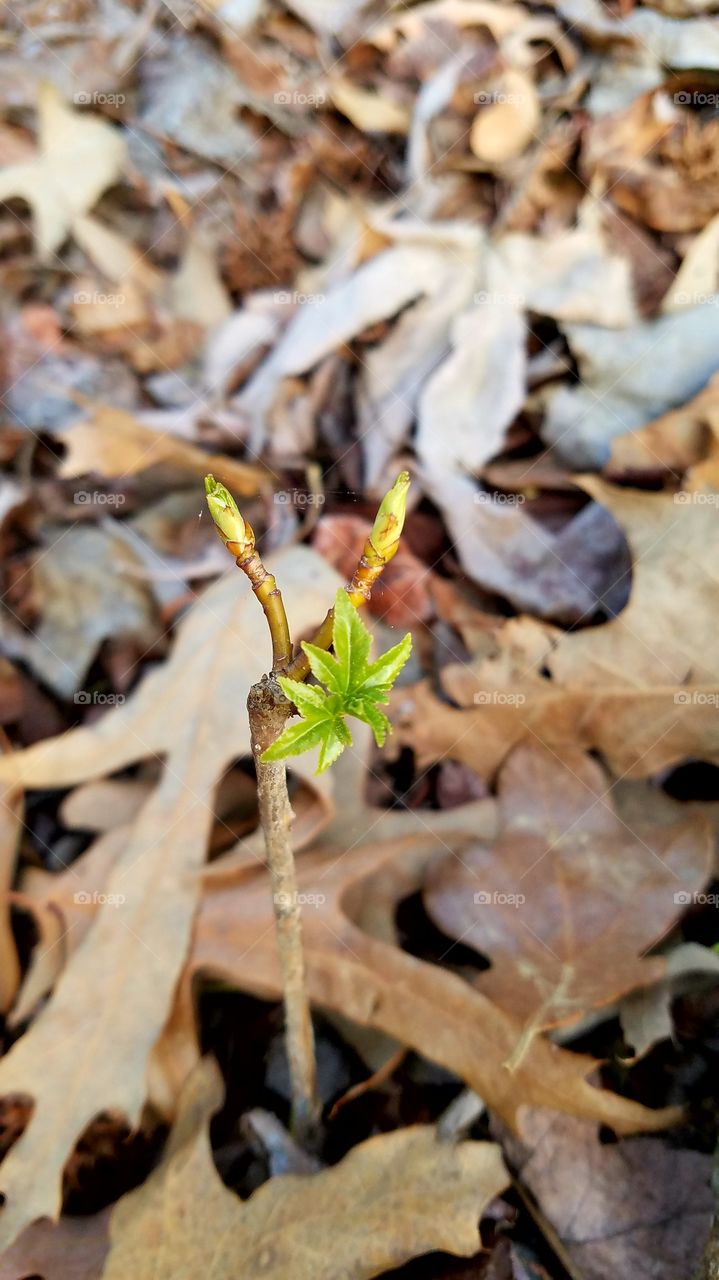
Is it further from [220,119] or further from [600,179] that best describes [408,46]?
[600,179]

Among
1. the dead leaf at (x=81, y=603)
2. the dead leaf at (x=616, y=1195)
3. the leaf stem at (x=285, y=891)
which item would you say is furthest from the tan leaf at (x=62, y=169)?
the dead leaf at (x=616, y=1195)

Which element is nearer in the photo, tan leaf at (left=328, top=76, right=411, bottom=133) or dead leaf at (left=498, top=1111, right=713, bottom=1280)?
dead leaf at (left=498, top=1111, right=713, bottom=1280)

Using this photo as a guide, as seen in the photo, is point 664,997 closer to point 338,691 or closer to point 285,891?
point 285,891

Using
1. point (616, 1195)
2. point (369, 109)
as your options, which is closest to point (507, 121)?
point (369, 109)

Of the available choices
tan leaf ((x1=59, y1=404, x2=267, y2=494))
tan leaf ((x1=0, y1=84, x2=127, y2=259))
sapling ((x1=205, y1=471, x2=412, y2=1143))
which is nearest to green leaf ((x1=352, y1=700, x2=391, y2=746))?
sapling ((x1=205, y1=471, x2=412, y2=1143))

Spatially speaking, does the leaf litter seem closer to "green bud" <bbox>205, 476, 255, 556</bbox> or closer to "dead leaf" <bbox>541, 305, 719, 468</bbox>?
"dead leaf" <bbox>541, 305, 719, 468</bbox>
